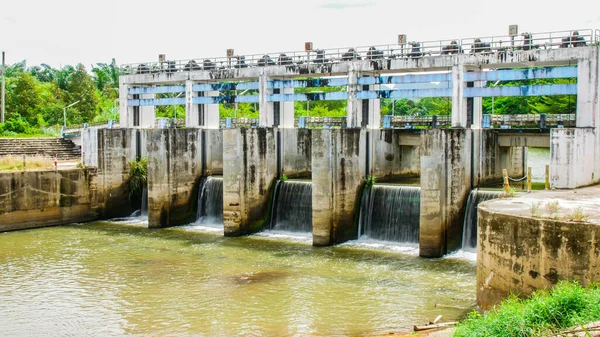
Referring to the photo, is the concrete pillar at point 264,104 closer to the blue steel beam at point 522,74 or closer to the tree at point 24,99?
the blue steel beam at point 522,74

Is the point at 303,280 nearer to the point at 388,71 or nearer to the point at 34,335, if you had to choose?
the point at 34,335

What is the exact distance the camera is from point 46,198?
1193 inches

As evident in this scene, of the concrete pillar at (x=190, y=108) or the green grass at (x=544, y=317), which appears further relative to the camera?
the concrete pillar at (x=190, y=108)

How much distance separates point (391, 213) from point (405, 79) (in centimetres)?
613

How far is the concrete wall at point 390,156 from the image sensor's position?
93.0ft

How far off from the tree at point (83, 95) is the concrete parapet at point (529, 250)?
4854 centimetres

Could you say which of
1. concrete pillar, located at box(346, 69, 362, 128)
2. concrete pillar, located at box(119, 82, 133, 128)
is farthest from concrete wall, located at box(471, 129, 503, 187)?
concrete pillar, located at box(119, 82, 133, 128)

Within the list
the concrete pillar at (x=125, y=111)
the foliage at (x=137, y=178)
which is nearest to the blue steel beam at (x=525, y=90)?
the foliage at (x=137, y=178)

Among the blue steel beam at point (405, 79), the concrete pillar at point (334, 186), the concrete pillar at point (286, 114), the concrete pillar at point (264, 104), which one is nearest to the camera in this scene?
the concrete pillar at point (334, 186)

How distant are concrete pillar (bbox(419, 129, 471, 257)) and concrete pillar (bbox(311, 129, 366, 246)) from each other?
348cm

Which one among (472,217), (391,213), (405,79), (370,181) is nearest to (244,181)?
(370,181)

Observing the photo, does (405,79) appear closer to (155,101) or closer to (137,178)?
(137,178)

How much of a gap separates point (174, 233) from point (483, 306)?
16.1 metres

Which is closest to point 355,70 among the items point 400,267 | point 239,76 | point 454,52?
point 454,52
